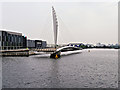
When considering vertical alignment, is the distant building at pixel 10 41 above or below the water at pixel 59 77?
above

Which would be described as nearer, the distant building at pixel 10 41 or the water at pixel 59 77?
the water at pixel 59 77

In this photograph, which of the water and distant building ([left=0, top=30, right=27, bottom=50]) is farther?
distant building ([left=0, top=30, right=27, bottom=50])

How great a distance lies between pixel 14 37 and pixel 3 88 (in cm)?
11375

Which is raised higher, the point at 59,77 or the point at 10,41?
the point at 10,41

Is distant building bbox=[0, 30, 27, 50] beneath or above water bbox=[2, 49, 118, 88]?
above

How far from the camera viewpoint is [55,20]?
72625 mm

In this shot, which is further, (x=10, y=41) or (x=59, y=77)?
(x=10, y=41)

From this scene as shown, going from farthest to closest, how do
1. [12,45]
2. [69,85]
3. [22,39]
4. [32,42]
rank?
[32,42], [22,39], [12,45], [69,85]

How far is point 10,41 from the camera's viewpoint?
112 m

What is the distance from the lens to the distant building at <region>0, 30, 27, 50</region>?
100137 mm

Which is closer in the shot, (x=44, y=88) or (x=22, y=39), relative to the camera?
(x=44, y=88)

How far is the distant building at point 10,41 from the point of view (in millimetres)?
100137

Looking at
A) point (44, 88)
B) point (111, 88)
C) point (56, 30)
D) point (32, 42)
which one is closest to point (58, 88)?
point (44, 88)

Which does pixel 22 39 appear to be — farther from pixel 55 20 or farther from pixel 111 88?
pixel 111 88
